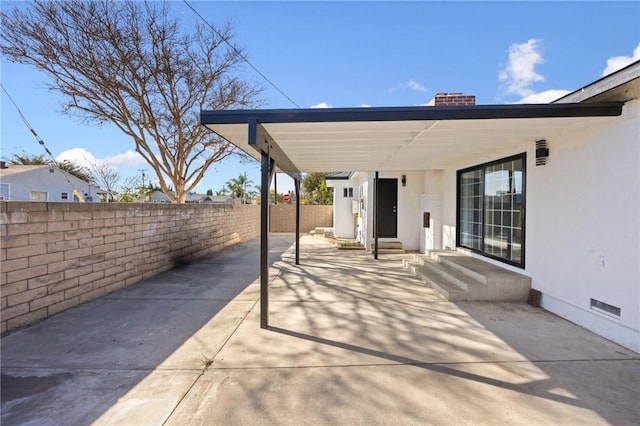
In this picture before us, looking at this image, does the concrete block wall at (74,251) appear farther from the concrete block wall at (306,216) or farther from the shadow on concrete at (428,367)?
the concrete block wall at (306,216)

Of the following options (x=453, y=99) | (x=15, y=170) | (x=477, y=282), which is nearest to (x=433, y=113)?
(x=453, y=99)

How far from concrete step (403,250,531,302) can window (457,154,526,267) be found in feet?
1.23

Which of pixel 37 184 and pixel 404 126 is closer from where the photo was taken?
pixel 404 126

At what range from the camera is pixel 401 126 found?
3.96 meters

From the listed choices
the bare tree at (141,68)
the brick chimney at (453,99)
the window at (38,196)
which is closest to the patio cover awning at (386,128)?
the brick chimney at (453,99)

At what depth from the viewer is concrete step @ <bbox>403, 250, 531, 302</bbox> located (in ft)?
16.3

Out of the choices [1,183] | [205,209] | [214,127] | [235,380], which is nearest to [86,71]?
[205,209]

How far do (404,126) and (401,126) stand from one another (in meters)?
0.04

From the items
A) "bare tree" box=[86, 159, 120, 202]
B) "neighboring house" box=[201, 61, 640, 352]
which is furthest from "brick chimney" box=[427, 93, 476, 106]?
"bare tree" box=[86, 159, 120, 202]

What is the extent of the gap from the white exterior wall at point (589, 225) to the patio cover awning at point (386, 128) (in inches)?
10.8

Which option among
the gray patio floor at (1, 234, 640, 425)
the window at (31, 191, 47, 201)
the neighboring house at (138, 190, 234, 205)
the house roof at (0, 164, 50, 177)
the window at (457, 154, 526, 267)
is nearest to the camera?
the gray patio floor at (1, 234, 640, 425)

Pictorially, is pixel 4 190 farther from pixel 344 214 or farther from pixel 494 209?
pixel 494 209

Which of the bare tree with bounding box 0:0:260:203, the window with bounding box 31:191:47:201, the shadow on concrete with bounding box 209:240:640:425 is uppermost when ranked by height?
the bare tree with bounding box 0:0:260:203

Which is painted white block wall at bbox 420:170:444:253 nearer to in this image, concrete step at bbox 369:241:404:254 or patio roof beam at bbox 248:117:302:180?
concrete step at bbox 369:241:404:254
